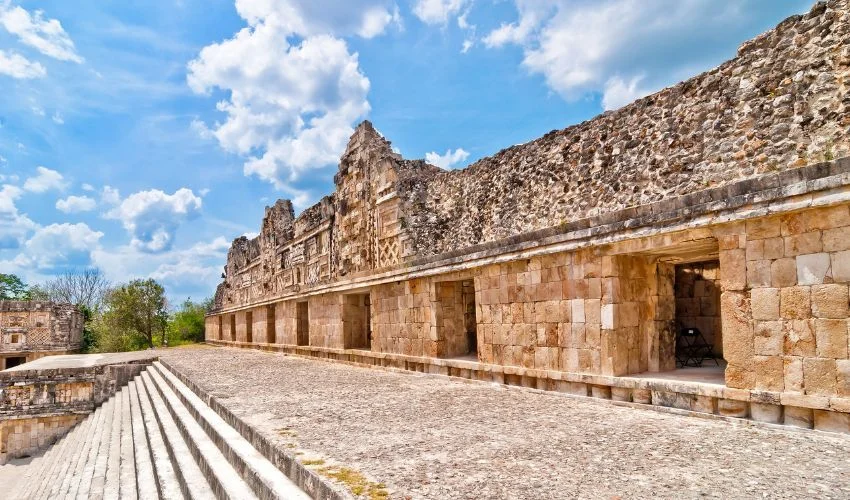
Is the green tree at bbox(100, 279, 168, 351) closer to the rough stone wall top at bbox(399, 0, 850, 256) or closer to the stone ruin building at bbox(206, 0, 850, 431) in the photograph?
the stone ruin building at bbox(206, 0, 850, 431)

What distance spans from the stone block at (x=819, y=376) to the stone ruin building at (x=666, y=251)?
1 centimetres

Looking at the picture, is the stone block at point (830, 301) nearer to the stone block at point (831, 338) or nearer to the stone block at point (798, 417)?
the stone block at point (831, 338)

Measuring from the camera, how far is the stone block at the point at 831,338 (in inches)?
152

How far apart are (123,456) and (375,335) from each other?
496cm

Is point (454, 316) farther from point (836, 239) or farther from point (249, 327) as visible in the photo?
point (249, 327)

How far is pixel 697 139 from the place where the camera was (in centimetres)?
591

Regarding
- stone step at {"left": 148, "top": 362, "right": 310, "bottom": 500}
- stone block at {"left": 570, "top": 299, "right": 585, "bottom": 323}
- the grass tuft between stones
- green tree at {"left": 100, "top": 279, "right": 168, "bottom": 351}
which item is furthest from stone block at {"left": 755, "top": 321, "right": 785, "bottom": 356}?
green tree at {"left": 100, "top": 279, "right": 168, "bottom": 351}

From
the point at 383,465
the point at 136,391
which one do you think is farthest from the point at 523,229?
the point at 136,391

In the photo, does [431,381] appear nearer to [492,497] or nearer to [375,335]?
[375,335]

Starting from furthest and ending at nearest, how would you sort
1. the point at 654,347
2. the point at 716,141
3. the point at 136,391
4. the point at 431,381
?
1. the point at 136,391
2. the point at 431,381
3. the point at 654,347
4. the point at 716,141

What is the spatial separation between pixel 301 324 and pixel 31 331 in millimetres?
25497

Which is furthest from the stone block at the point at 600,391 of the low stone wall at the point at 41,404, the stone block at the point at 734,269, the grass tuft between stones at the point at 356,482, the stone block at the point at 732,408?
the low stone wall at the point at 41,404

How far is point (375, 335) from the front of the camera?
10.6 meters

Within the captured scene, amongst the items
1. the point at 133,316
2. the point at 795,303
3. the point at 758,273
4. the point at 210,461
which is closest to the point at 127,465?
the point at 210,461
